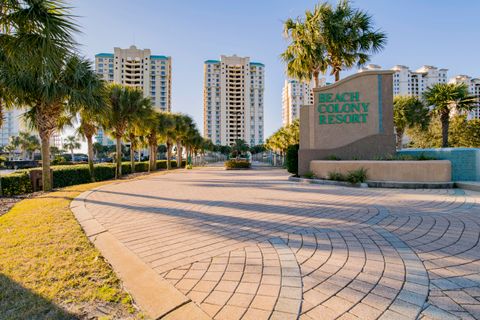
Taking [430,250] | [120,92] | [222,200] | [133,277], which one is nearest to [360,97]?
[222,200]

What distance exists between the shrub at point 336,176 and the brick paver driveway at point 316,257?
183 inches

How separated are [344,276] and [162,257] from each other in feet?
7.36

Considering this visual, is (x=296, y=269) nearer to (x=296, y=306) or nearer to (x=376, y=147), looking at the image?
(x=296, y=306)

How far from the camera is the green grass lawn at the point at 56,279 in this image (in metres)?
2.08

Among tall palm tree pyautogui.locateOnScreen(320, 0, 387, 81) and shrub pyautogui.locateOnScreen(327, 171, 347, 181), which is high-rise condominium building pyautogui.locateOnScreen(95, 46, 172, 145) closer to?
tall palm tree pyautogui.locateOnScreen(320, 0, 387, 81)

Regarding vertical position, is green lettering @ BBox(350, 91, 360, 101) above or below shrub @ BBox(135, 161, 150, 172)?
above

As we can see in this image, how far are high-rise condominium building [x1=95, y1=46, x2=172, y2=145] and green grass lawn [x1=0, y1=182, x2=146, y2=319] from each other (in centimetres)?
12696

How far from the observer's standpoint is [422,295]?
222 cm

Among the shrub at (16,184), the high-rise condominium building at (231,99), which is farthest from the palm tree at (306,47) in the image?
the high-rise condominium building at (231,99)

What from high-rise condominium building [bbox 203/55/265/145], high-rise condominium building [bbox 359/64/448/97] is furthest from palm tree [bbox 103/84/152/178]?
high-rise condominium building [bbox 359/64/448/97]

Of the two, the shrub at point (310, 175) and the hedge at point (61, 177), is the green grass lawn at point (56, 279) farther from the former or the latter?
the shrub at point (310, 175)

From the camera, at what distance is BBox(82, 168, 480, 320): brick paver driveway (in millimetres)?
2113

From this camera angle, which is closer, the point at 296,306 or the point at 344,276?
the point at 296,306

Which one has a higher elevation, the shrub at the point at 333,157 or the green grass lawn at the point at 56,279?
the shrub at the point at 333,157
